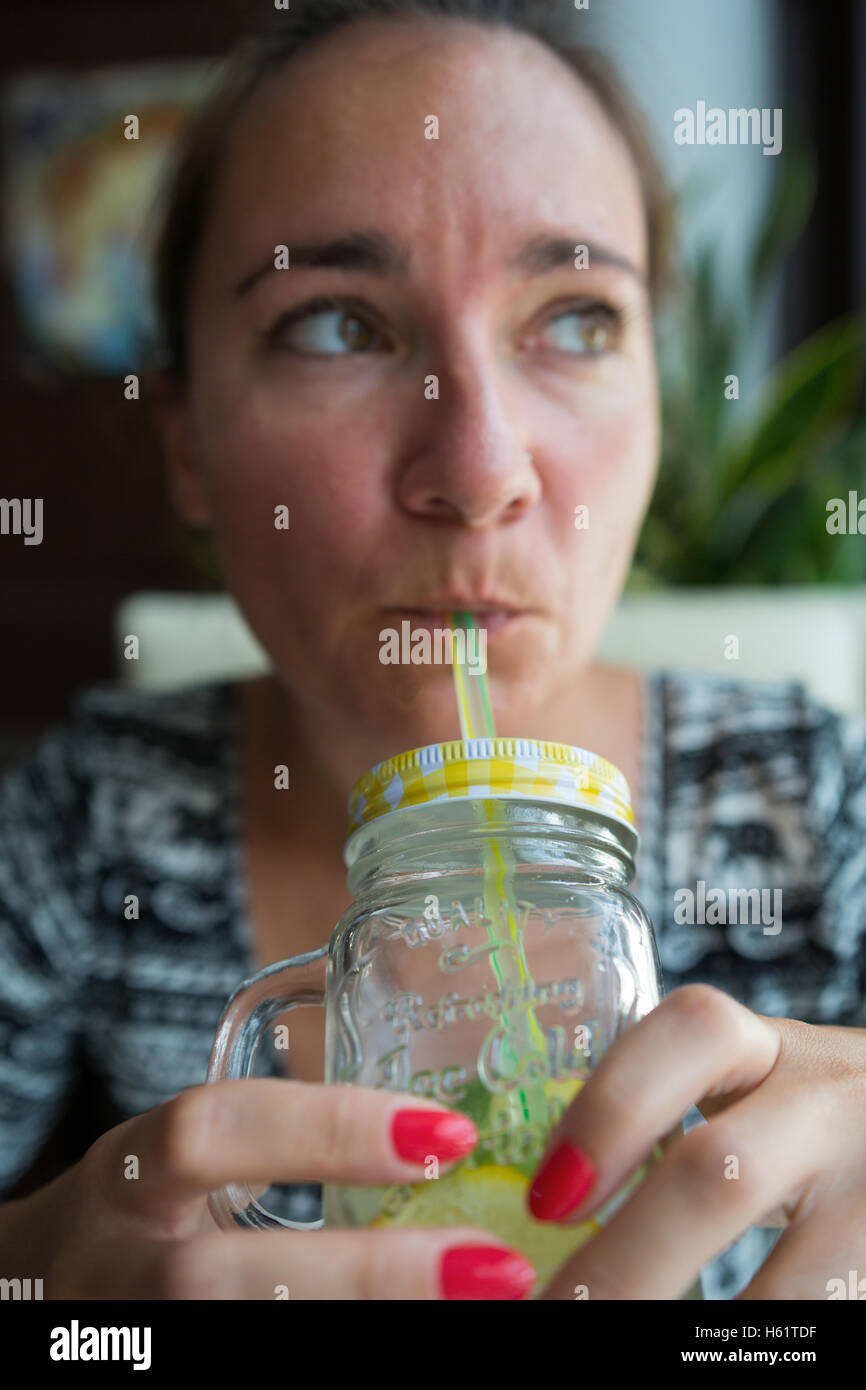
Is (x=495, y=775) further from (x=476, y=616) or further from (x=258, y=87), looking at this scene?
(x=258, y=87)

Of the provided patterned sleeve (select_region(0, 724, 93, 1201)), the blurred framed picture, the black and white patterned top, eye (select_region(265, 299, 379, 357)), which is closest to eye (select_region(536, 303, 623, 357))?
eye (select_region(265, 299, 379, 357))

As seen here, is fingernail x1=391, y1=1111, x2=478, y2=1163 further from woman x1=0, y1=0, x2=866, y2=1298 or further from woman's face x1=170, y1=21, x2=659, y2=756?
woman's face x1=170, y1=21, x2=659, y2=756

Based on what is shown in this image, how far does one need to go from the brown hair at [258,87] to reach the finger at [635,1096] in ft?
2.26

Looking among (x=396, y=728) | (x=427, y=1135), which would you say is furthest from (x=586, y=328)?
(x=427, y=1135)

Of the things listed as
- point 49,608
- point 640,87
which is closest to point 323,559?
point 640,87

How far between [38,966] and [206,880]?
159 mm

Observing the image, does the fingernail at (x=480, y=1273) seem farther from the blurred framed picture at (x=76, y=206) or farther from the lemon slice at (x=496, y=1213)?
the blurred framed picture at (x=76, y=206)

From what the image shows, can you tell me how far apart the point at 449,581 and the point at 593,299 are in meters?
0.23

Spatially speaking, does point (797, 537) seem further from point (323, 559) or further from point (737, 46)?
point (737, 46)

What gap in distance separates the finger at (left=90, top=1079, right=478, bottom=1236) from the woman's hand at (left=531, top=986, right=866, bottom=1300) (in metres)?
0.04

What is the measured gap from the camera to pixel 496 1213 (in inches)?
14.7

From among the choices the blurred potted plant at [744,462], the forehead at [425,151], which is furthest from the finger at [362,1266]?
the blurred potted plant at [744,462]

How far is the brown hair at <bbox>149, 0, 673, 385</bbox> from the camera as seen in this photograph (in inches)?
31.8
